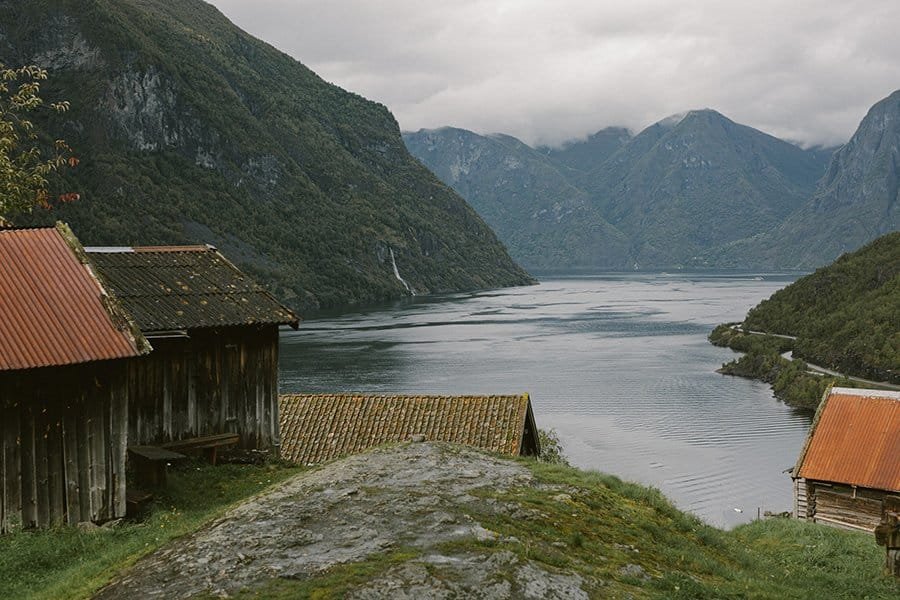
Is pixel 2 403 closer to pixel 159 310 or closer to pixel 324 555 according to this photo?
pixel 159 310

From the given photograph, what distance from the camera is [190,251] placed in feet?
64.6

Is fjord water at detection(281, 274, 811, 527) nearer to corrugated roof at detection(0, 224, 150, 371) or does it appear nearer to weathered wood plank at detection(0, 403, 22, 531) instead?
corrugated roof at detection(0, 224, 150, 371)

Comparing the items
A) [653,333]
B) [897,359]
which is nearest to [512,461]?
[897,359]

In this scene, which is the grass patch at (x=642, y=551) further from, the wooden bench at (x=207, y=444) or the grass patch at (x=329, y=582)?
the wooden bench at (x=207, y=444)

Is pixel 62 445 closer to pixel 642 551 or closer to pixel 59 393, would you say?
pixel 59 393

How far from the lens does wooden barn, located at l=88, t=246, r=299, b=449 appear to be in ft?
55.5

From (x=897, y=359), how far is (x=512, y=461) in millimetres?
80845

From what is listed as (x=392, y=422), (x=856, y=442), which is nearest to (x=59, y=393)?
(x=392, y=422)

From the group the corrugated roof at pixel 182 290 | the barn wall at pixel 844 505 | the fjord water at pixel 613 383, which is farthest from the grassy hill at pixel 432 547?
the fjord water at pixel 613 383

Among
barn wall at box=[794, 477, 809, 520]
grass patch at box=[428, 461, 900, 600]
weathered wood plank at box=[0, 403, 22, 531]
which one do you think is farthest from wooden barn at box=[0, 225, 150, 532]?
barn wall at box=[794, 477, 809, 520]

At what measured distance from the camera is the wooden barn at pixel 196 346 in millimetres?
16906

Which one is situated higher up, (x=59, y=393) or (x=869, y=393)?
(x=59, y=393)

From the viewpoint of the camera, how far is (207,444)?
1761cm

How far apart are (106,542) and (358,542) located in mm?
5120
